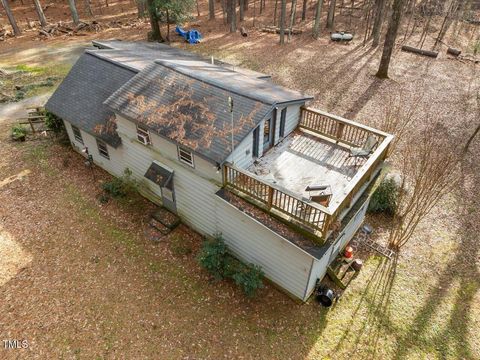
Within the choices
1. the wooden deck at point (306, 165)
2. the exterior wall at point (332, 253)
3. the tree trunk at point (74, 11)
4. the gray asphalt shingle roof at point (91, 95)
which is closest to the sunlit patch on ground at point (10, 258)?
the gray asphalt shingle roof at point (91, 95)

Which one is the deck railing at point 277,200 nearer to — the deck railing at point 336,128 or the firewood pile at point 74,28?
the deck railing at point 336,128

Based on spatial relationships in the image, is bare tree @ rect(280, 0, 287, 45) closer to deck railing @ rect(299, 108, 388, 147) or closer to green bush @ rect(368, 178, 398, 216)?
deck railing @ rect(299, 108, 388, 147)

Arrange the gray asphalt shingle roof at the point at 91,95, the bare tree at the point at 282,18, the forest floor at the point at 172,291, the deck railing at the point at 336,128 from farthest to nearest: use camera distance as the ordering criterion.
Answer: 1. the bare tree at the point at 282,18
2. the gray asphalt shingle roof at the point at 91,95
3. the deck railing at the point at 336,128
4. the forest floor at the point at 172,291

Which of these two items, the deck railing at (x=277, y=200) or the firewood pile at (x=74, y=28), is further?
the firewood pile at (x=74, y=28)

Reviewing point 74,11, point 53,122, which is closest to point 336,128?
point 53,122

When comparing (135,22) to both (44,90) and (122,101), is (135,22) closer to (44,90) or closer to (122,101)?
(44,90)

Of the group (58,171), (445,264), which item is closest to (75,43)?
(58,171)
